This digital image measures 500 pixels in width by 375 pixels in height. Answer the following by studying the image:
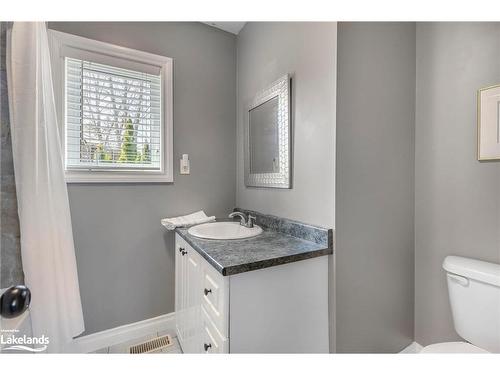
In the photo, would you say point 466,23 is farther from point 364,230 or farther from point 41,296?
point 41,296

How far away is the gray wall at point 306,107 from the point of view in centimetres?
108

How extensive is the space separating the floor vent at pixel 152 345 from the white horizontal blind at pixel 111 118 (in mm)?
1204

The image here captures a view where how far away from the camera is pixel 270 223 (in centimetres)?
147

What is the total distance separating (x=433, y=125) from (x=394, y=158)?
28cm

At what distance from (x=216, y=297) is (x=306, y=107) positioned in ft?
3.40

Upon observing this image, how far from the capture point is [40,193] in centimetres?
88

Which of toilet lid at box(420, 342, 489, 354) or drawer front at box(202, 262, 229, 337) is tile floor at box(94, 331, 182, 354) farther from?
toilet lid at box(420, 342, 489, 354)

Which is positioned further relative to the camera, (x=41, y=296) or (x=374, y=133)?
(x=374, y=133)

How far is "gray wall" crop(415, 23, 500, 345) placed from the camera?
1062 millimetres

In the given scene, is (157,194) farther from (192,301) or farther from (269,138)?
(269,138)

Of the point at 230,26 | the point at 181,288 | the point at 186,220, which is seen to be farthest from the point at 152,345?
the point at 230,26

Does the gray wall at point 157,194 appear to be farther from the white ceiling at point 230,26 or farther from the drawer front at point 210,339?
the drawer front at point 210,339

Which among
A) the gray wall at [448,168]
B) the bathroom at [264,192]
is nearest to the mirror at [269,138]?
the bathroom at [264,192]
